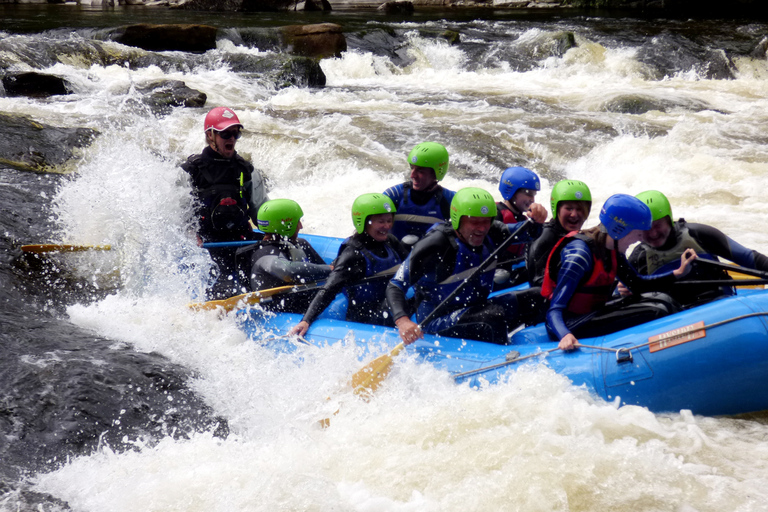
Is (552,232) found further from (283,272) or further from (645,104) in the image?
(645,104)

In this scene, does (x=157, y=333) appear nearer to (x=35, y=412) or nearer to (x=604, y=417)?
(x=35, y=412)

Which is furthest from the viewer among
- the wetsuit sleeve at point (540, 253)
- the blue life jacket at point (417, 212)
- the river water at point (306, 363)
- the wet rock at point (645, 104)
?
the wet rock at point (645, 104)

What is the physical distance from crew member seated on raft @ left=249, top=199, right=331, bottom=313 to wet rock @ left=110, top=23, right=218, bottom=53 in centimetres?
1240

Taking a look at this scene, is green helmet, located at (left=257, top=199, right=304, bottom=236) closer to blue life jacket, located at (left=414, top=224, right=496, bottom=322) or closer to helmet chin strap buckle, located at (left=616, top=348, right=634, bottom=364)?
blue life jacket, located at (left=414, top=224, right=496, bottom=322)

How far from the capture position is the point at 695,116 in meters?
10.8

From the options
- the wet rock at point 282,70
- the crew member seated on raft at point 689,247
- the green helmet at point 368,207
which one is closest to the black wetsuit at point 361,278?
the green helmet at point 368,207

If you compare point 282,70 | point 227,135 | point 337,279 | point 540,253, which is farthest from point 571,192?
point 282,70

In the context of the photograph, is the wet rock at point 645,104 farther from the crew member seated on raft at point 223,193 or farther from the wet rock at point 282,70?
the crew member seated on raft at point 223,193

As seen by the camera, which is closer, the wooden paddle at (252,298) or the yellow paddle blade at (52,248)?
the wooden paddle at (252,298)

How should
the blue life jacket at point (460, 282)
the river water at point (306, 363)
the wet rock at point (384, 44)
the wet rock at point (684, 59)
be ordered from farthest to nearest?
1. the wet rock at point (384, 44)
2. the wet rock at point (684, 59)
3. the blue life jacket at point (460, 282)
4. the river water at point (306, 363)

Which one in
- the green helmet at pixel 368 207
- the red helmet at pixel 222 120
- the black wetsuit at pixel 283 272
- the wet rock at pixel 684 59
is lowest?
the black wetsuit at pixel 283 272

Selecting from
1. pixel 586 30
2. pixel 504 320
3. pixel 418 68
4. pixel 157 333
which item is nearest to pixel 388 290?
pixel 504 320

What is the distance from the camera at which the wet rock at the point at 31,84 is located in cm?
1110

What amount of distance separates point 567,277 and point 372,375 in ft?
3.90
